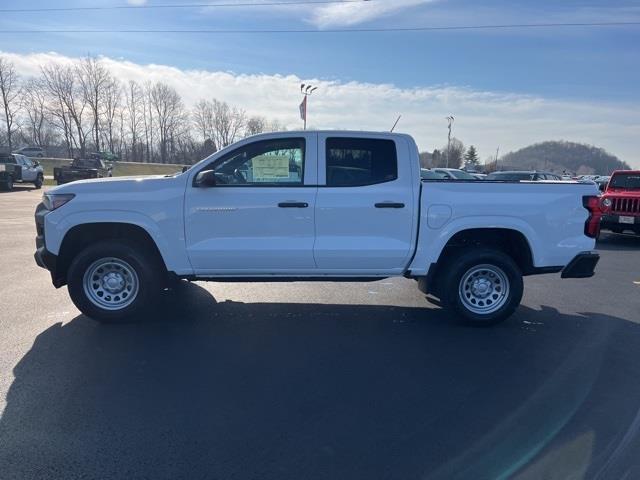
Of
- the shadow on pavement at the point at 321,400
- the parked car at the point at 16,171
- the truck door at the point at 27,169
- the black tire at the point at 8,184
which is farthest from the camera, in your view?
the truck door at the point at 27,169

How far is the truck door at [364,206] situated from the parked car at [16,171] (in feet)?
82.6

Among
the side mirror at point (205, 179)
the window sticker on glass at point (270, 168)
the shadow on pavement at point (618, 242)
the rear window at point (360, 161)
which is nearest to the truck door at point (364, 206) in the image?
the rear window at point (360, 161)

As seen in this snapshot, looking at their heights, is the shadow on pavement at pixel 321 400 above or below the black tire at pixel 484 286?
below

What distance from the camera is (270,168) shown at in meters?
5.45

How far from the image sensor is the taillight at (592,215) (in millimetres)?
5594

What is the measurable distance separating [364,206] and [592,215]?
8.53 feet

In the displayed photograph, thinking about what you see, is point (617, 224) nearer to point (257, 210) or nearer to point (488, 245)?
point (488, 245)

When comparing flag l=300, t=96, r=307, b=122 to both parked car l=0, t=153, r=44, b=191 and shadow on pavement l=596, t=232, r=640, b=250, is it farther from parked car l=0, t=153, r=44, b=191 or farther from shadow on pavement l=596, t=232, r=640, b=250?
parked car l=0, t=153, r=44, b=191

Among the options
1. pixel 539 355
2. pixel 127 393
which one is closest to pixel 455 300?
pixel 539 355

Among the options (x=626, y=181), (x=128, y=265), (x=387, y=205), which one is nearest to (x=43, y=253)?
(x=128, y=265)

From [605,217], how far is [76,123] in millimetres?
87570

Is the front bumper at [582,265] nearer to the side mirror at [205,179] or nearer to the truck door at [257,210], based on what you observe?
the truck door at [257,210]

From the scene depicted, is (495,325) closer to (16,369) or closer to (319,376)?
(319,376)

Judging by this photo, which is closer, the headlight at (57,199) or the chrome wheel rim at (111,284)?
the headlight at (57,199)
